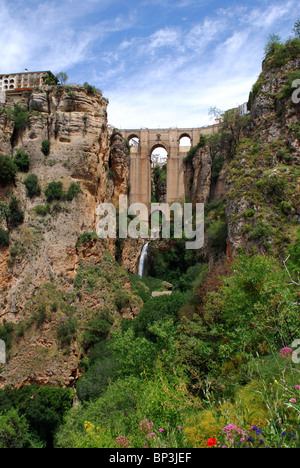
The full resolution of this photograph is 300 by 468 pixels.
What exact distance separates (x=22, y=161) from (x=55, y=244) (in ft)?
22.9

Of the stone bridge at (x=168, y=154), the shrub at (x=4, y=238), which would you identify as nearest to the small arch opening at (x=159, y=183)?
the stone bridge at (x=168, y=154)

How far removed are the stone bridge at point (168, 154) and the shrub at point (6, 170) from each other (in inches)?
754

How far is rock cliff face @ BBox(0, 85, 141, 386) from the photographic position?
72.5 ft

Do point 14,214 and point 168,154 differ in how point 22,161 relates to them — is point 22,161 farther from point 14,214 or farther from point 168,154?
point 168,154

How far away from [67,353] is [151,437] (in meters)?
16.8

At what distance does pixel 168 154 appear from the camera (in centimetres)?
4600

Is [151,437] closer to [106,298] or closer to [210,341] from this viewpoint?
[210,341]

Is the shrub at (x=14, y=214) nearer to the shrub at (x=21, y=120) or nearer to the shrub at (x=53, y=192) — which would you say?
the shrub at (x=53, y=192)

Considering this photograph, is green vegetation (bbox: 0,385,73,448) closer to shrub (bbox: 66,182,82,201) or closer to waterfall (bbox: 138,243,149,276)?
shrub (bbox: 66,182,82,201)

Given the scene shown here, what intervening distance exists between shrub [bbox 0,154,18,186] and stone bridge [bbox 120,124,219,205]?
19.1m

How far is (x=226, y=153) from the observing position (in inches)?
1625

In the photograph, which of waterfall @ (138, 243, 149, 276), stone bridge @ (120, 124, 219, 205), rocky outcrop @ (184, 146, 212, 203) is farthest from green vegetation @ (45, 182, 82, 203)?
rocky outcrop @ (184, 146, 212, 203)

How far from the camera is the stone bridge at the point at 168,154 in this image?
4416cm

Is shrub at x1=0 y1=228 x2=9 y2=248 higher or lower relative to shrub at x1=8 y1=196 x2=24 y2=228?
lower
